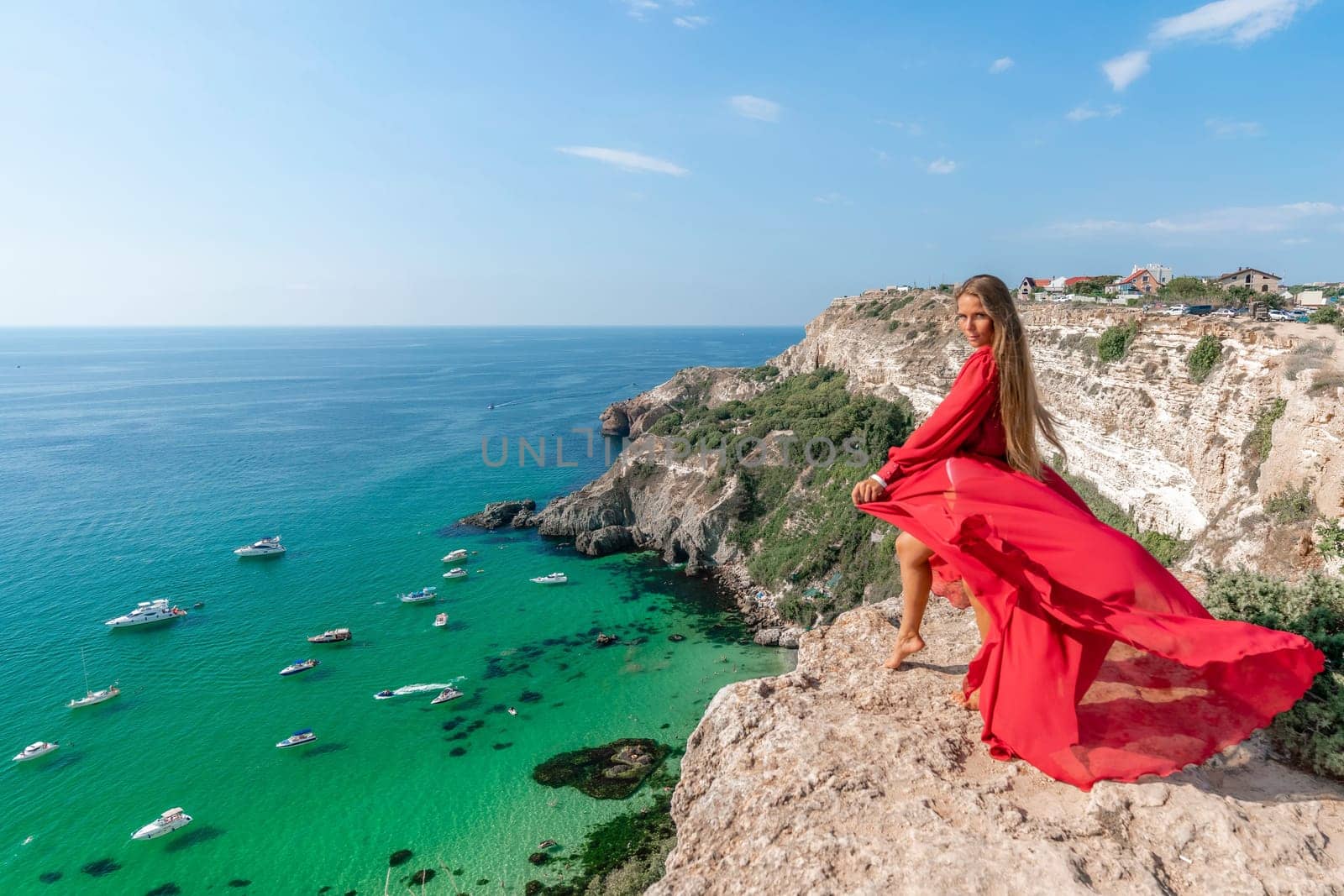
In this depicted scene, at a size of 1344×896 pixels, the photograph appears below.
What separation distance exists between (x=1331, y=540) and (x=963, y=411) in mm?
12075

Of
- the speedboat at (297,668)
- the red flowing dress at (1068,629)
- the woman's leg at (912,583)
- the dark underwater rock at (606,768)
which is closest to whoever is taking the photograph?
the red flowing dress at (1068,629)

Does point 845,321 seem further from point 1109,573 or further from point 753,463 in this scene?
point 1109,573

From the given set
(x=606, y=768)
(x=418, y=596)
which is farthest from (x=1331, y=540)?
(x=418, y=596)

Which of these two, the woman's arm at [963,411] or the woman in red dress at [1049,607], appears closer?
the woman in red dress at [1049,607]

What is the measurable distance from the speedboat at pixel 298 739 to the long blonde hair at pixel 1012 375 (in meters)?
29.7

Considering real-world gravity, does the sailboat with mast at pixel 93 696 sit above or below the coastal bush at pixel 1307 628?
below

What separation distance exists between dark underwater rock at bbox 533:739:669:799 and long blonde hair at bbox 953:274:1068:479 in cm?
2127

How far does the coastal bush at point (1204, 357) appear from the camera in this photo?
2127 centimetres

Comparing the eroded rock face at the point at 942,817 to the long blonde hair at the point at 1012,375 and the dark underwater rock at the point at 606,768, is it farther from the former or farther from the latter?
the dark underwater rock at the point at 606,768

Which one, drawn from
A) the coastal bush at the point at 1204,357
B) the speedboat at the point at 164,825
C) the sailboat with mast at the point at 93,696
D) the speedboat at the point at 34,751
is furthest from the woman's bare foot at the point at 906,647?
the sailboat with mast at the point at 93,696

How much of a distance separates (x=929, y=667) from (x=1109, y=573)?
273 centimetres

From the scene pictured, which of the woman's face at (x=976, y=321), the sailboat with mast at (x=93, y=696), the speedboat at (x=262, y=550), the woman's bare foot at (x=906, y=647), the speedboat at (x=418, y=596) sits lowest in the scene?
the sailboat with mast at (x=93, y=696)

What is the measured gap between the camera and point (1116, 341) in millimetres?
26734

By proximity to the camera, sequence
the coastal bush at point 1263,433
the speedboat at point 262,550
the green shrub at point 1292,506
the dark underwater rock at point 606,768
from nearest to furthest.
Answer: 1. the green shrub at point 1292,506
2. the coastal bush at point 1263,433
3. the dark underwater rock at point 606,768
4. the speedboat at point 262,550
